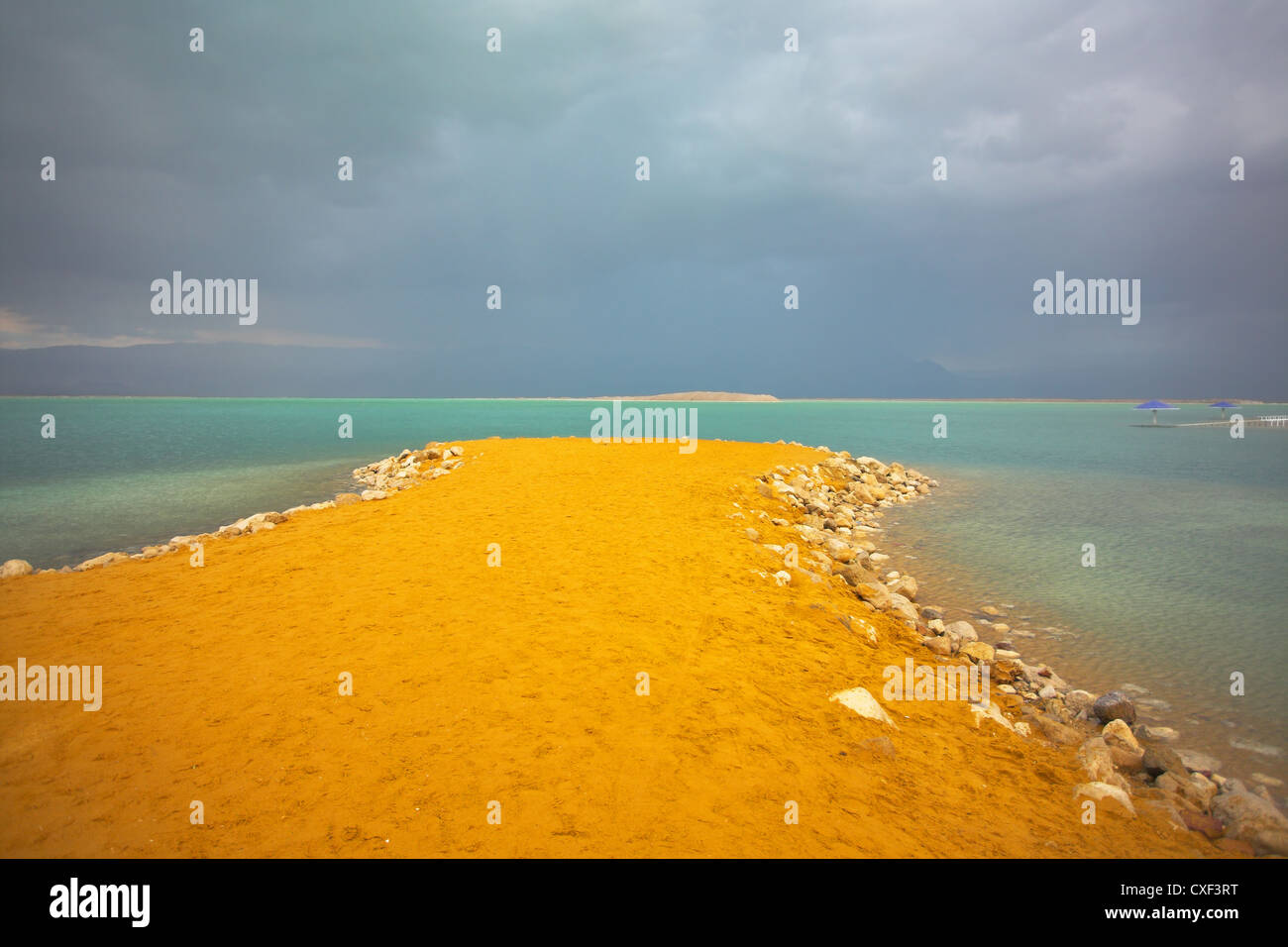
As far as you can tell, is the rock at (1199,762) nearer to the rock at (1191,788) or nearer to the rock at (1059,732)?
the rock at (1191,788)

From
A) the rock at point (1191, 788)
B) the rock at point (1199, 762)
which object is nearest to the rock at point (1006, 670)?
the rock at point (1199, 762)

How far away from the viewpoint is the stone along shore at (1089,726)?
526 cm

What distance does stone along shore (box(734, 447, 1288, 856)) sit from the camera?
5.26 m

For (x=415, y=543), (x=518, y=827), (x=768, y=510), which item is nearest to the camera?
(x=518, y=827)

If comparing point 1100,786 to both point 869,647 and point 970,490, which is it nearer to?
point 869,647

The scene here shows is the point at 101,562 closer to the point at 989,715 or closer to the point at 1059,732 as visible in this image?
the point at 989,715

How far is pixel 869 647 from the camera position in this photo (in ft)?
27.8

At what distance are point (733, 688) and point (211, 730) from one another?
5418mm

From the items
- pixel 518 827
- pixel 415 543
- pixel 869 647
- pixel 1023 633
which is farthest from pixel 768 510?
pixel 518 827

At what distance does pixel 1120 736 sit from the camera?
22.0 feet

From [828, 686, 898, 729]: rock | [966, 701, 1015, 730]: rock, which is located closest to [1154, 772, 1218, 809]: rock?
[966, 701, 1015, 730]: rock

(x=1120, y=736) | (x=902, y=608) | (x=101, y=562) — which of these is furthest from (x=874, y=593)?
(x=101, y=562)
